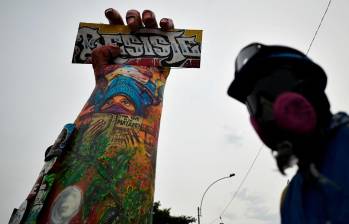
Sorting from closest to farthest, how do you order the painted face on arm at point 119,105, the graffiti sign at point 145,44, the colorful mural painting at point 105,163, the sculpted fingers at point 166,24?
the colorful mural painting at point 105,163, the painted face on arm at point 119,105, the graffiti sign at point 145,44, the sculpted fingers at point 166,24

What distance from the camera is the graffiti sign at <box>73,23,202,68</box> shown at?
7816mm

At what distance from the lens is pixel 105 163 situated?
5586 mm

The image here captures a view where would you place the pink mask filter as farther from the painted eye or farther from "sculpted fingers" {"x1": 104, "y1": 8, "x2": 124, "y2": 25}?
"sculpted fingers" {"x1": 104, "y1": 8, "x2": 124, "y2": 25}

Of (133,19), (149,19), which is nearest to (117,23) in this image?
(133,19)

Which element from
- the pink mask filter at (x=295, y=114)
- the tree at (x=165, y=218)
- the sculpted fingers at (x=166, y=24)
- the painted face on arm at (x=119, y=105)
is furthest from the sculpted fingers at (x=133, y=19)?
the tree at (x=165, y=218)

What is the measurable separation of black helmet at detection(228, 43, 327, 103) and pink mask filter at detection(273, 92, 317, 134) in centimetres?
28

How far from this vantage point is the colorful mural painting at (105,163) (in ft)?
17.0

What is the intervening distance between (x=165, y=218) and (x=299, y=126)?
2830cm

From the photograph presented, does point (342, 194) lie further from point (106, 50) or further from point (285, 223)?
point (106, 50)

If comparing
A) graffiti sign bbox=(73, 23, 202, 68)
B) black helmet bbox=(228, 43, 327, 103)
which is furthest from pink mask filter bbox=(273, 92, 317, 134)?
graffiti sign bbox=(73, 23, 202, 68)

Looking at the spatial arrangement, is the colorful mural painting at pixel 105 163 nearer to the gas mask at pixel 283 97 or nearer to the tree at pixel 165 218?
the gas mask at pixel 283 97

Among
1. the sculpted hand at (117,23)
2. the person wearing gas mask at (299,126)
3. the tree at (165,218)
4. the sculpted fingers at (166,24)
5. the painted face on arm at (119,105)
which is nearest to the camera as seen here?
the person wearing gas mask at (299,126)

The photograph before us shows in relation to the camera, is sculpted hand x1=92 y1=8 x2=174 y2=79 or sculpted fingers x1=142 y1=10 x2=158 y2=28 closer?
sculpted hand x1=92 y1=8 x2=174 y2=79

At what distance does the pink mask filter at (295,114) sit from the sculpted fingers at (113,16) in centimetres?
710
